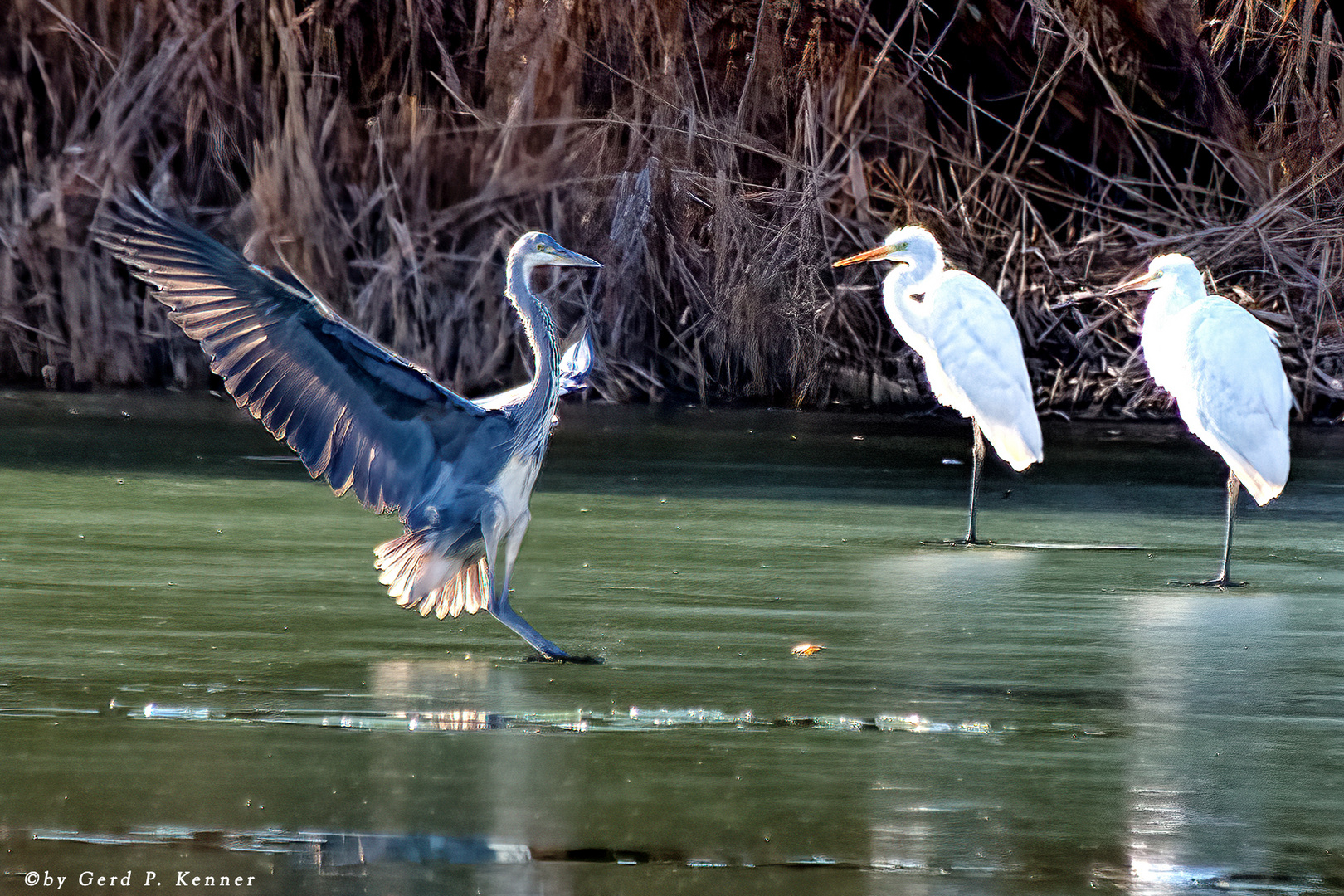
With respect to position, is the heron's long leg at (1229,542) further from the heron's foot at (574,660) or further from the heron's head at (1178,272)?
the heron's foot at (574,660)

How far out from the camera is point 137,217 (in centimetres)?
450

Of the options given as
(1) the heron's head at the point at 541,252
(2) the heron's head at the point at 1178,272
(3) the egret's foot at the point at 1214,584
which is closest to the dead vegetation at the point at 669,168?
(2) the heron's head at the point at 1178,272

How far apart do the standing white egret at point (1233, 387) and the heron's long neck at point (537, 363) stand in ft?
9.47

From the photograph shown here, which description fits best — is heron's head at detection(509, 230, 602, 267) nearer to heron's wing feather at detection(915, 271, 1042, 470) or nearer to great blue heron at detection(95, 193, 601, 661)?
great blue heron at detection(95, 193, 601, 661)

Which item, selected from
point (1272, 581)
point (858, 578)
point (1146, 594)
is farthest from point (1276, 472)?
point (858, 578)

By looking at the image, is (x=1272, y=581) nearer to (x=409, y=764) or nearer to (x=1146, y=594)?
(x=1146, y=594)

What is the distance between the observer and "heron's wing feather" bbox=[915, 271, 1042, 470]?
7945 millimetres

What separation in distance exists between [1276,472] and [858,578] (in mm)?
1795

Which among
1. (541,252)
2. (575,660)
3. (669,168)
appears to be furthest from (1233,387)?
(669,168)

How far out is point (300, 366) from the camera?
4559 mm

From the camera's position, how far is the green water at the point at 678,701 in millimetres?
3051

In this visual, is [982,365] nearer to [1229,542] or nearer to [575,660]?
[1229,542]

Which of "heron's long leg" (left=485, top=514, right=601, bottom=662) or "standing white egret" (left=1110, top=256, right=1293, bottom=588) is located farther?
"standing white egret" (left=1110, top=256, right=1293, bottom=588)

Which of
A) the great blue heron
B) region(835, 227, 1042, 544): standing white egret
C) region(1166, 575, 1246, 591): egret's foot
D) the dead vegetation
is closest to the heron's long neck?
the great blue heron
